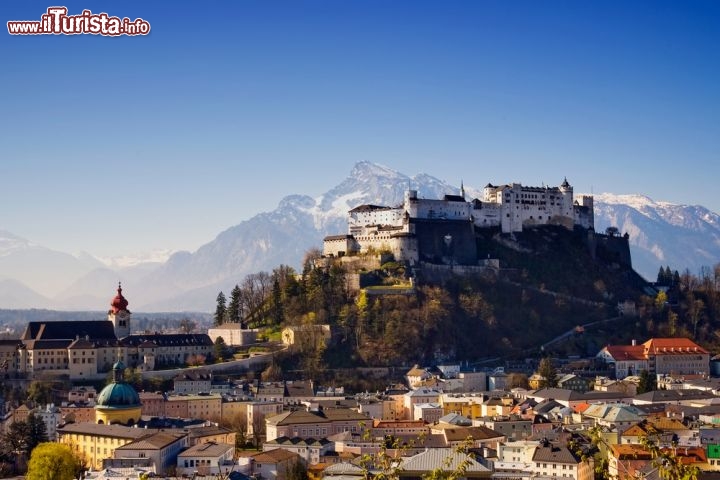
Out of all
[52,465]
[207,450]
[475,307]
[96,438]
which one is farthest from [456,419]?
[52,465]

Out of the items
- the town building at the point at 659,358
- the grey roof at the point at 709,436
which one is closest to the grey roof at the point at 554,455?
the grey roof at the point at 709,436

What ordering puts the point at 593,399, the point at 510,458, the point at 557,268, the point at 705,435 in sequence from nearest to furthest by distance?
the point at 510,458, the point at 705,435, the point at 593,399, the point at 557,268

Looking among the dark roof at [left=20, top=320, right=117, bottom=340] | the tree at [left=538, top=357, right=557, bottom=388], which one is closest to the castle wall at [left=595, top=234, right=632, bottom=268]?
the tree at [left=538, top=357, right=557, bottom=388]

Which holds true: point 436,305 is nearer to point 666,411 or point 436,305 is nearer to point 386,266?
point 386,266

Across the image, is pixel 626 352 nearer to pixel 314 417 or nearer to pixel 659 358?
pixel 659 358

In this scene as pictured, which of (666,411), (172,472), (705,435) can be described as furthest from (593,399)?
(172,472)
